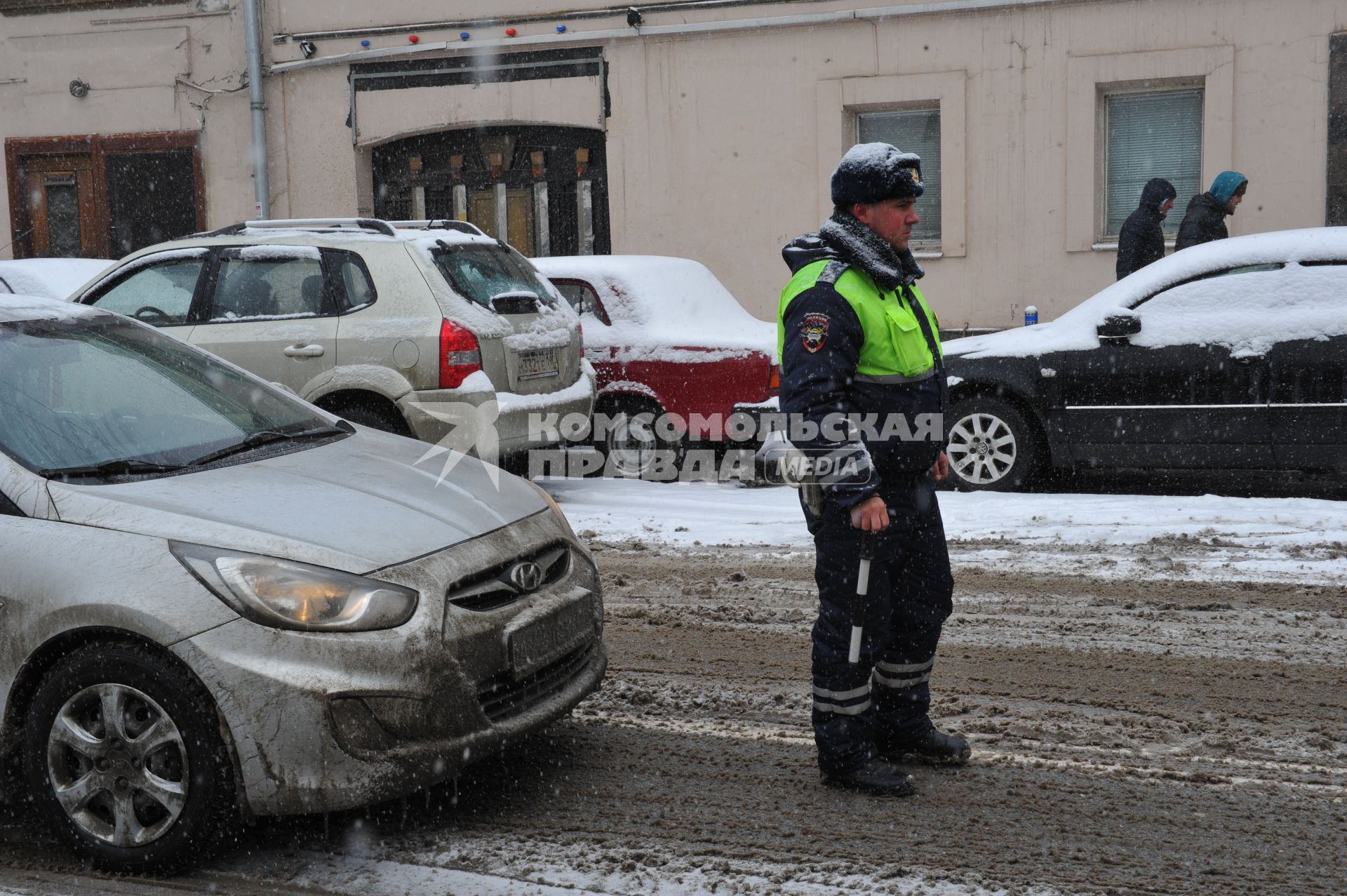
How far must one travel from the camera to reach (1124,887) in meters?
3.49

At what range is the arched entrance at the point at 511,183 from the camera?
16672 mm

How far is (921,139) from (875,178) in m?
11.6

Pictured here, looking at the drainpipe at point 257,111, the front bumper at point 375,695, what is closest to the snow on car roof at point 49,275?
the drainpipe at point 257,111

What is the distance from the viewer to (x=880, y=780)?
13.5 feet

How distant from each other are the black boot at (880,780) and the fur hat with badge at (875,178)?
64.8 inches

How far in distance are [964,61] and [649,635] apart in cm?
1034

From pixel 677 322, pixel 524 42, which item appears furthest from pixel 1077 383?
pixel 524 42

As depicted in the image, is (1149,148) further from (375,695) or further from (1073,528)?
(375,695)

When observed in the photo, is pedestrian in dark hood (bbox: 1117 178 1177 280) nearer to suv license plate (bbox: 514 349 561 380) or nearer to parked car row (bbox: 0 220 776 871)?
suv license plate (bbox: 514 349 561 380)

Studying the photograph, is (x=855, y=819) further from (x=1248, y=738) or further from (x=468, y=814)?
(x=1248, y=738)

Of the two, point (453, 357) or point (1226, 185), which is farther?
point (1226, 185)

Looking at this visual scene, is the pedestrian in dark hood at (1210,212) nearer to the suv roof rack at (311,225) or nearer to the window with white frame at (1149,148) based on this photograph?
the window with white frame at (1149,148)

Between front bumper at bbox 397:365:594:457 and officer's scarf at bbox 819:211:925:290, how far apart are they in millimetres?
4515

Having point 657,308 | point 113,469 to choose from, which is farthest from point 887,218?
point 657,308
